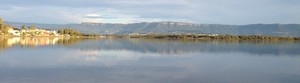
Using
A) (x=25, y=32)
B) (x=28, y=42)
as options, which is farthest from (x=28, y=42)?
(x=25, y=32)

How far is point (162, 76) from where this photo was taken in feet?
90.3

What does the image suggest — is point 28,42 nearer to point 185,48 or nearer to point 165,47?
point 165,47

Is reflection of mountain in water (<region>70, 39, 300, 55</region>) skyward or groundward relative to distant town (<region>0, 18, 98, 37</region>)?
groundward

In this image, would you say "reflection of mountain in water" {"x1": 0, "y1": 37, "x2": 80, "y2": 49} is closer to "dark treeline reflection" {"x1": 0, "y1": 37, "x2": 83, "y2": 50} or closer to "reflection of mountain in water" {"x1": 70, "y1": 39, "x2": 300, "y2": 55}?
"dark treeline reflection" {"x1": 0, "y1": 37, "x2": 83, "y2": 50}

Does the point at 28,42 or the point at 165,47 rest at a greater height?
the point at 28,42

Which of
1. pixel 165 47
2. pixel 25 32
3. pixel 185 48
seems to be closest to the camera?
pixel 185 48

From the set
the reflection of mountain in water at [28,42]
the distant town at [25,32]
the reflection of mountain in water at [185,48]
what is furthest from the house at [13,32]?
the reflection of mountain in water at [185,48]

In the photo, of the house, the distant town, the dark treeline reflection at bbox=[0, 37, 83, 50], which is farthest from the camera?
the house

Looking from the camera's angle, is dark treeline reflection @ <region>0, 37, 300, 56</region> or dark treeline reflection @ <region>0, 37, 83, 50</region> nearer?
dark treeline reflection @ <region>0, 37, 300, 56</region>

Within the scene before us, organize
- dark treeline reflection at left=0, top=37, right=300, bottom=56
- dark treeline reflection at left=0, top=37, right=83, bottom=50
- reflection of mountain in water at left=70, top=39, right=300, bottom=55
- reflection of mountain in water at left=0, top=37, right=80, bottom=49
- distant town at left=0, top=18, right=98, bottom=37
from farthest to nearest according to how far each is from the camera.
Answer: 1. distant town at left=0, top=18, right=98, bottom=37
2. reflection of mountain in water at left=0, top=37, right=80, bottom=49
3. dark treeline reflection at left=0, top=37, right=83, bottom=50
4. dark treeline reflection at left=0, top=37, right=300, bottom=56
5. reflection of mountain in water at left=70, top=39, right=300, bottom=55

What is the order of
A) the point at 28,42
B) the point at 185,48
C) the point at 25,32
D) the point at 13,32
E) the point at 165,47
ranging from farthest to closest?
1. the point at 25,32
2. the point at 13,32
3. the point at 28,42
4. the point at 165,47
5. the point at 185,48

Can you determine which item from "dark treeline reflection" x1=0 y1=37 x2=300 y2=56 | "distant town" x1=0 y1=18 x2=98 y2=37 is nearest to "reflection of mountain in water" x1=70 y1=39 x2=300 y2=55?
"dark treeline reflection" x1=0 y1=37 x2=300 y2=56

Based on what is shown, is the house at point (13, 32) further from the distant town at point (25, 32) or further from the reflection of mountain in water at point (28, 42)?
the reflection of mountain in water at point (28, 42)

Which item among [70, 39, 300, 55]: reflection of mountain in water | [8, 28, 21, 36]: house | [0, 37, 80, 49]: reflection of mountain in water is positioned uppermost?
[8, 28, 21, 36]: house
